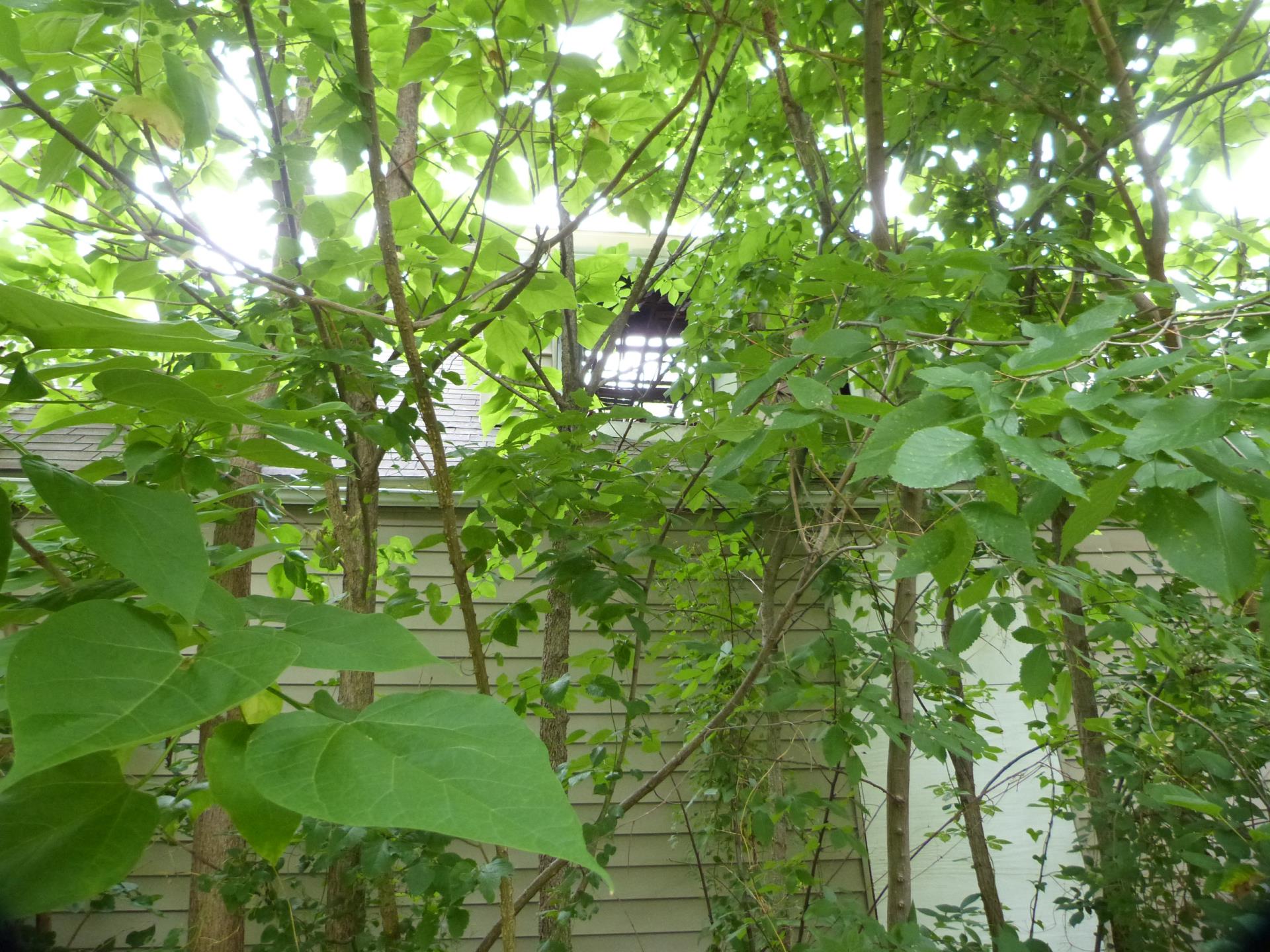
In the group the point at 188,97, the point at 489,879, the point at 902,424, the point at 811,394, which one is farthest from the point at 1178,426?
the point at 489,879

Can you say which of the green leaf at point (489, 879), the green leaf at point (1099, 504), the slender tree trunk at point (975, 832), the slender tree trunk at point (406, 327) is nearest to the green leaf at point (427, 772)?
the green leaf at point (1099, 504)

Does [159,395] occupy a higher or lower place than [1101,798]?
higher

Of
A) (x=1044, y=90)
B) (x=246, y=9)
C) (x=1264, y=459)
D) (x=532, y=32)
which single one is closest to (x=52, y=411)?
(x=246, y=9)

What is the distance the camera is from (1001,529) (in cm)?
65

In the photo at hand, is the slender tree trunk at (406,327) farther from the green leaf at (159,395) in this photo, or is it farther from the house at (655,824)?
the house at (655,824)

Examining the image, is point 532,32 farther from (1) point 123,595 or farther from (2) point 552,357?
(2) point 552,357

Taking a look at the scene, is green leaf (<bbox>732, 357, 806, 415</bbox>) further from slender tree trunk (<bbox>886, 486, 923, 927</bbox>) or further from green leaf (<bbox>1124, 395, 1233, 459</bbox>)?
slender tree trunk (<bbox>886, 486, 923, 927</bbox>)

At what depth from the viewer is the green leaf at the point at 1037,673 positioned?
161 centimetres

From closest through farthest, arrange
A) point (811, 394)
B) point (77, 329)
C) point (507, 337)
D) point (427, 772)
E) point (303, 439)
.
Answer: point (427, 772) → point (77, 329) → point (303, 439) → point (811, 394) → point (507, 337)

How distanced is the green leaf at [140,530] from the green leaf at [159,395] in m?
0.05

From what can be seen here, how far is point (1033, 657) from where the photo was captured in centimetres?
165

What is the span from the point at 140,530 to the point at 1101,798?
3127 millimetres

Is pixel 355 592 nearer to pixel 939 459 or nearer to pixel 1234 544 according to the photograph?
pixel 939 459

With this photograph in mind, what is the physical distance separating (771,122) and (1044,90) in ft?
3.01
